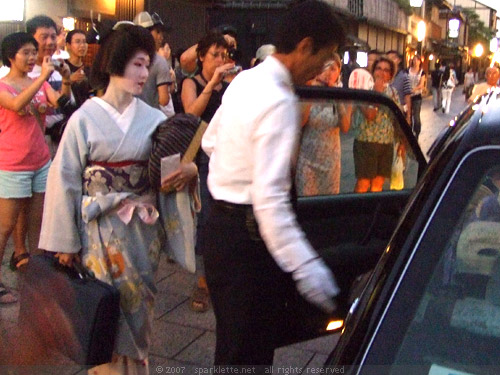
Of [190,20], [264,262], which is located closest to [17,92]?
[264,262]

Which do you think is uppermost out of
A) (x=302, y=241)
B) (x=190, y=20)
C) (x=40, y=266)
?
(x=190, y=20)

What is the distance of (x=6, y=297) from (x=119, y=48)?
7.82 ft

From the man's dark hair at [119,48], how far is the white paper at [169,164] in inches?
17.7

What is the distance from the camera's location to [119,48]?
3059mm

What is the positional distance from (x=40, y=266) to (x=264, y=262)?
1.06m

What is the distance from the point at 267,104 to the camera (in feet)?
7.41

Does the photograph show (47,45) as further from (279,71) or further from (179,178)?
(279,71)

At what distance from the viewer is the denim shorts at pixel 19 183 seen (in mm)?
4676

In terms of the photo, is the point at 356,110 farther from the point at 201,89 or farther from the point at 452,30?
the point at 452,30

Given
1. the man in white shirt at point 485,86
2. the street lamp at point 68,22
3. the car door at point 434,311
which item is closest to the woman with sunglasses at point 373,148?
the man in white shirt at point 485,86

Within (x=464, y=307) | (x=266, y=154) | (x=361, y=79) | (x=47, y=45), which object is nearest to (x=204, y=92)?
(x=47, y=45)

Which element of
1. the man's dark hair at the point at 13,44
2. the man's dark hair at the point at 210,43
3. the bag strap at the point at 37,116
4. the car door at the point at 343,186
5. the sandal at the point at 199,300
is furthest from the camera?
the man's dark hair at the point at 210,43

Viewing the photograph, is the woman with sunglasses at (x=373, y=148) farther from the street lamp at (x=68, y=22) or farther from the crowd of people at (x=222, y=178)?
the street lamp at (x=68, y=22)

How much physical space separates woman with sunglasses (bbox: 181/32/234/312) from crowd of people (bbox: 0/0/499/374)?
15 mm
